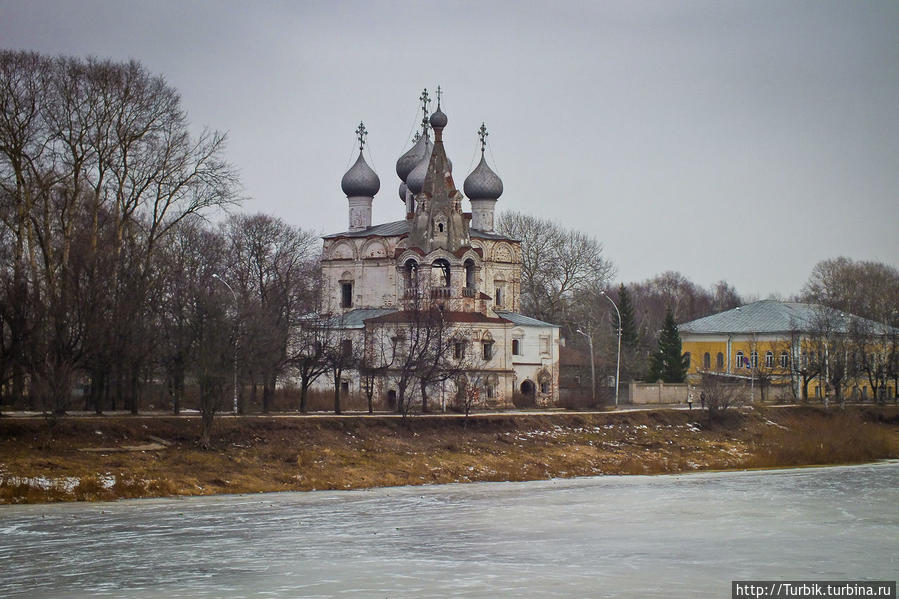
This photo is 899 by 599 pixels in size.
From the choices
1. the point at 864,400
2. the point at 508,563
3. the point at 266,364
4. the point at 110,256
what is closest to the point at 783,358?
the point at 864,400

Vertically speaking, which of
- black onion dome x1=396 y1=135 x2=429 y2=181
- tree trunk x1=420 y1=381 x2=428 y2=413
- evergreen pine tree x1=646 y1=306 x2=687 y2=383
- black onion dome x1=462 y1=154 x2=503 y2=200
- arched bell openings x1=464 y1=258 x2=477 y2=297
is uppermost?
black onion dome x1=396 y1=135 x2=429 y2=181

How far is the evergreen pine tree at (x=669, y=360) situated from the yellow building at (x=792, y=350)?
1213 mm

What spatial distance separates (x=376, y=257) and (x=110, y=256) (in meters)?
22.0

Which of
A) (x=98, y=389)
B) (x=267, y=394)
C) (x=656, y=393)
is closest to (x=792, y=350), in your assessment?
(x=656, y=393)

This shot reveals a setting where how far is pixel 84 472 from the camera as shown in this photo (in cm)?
3244

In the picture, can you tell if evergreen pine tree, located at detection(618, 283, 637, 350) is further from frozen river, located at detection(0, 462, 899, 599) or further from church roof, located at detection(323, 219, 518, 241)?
frozen river, located at detection(0, 462, 899, 599)

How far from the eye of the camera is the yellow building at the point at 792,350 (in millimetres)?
63406

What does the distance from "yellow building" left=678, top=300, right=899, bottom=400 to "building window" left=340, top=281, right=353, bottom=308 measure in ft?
60.1

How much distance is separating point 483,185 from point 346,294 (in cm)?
892

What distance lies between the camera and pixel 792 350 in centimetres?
6612

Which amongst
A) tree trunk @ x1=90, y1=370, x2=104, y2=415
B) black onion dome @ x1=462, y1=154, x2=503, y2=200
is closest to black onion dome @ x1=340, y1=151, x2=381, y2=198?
black onion dome @ x1=462, y1=154, x2=503, y2=200

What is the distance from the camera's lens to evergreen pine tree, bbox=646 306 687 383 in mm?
67625

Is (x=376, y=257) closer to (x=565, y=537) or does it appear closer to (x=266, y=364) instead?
(x=266, y=364)

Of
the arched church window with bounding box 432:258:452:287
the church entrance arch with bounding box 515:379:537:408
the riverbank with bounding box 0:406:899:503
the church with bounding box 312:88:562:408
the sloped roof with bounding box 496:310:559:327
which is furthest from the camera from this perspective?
the sloped roof with bounding box 496:310:559:327
